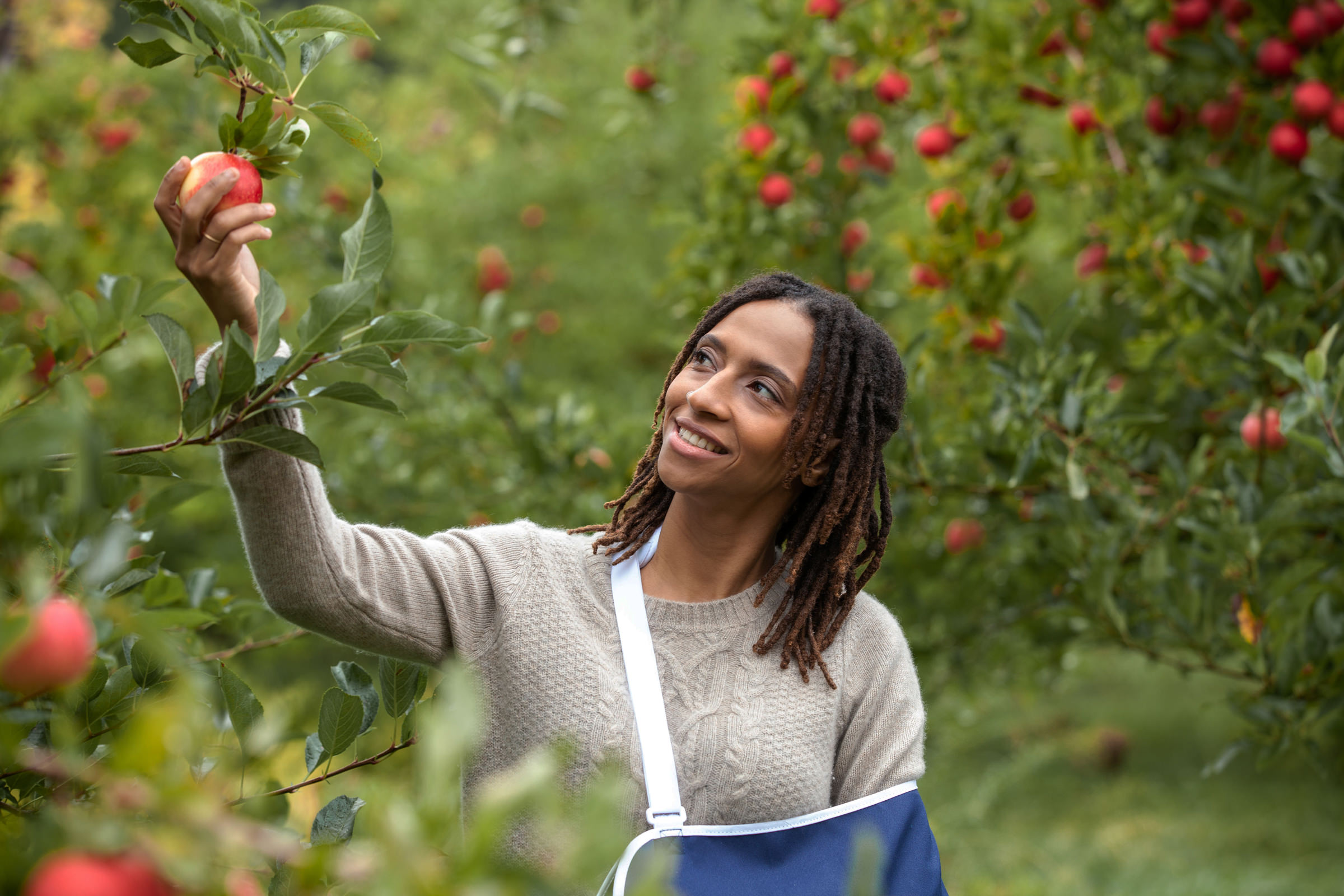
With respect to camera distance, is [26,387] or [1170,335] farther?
[1170,335]

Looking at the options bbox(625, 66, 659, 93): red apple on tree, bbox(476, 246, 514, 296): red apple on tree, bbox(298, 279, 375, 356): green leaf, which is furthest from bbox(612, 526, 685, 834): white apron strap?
bbox(476, 246, 514, 296): red apple on tree

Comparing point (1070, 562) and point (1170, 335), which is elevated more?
point (1170, 335)

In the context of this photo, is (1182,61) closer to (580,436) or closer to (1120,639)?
(1120,639)

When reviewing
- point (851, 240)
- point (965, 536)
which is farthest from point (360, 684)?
point (851, 240)

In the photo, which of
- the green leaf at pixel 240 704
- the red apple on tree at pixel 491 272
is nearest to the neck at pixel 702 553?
the green leaf at pixel 240 704

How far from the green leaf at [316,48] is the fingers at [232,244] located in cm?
17

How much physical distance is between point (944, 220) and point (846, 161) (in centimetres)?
35

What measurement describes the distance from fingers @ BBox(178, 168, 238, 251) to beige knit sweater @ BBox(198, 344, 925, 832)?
28 cm

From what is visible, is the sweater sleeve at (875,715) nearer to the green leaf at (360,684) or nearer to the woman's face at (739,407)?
the woman's face at (739,407)

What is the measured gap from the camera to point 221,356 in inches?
40.1

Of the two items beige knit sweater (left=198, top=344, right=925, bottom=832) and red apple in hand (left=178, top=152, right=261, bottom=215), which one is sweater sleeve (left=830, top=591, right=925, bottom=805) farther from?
red apple in hand (left=178, top=152, right=261, bottom=215)

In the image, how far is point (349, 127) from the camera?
47.1 inches

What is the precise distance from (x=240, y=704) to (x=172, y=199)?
1.60ft

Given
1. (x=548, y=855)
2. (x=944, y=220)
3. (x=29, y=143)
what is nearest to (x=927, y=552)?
(x=944, y=220)
